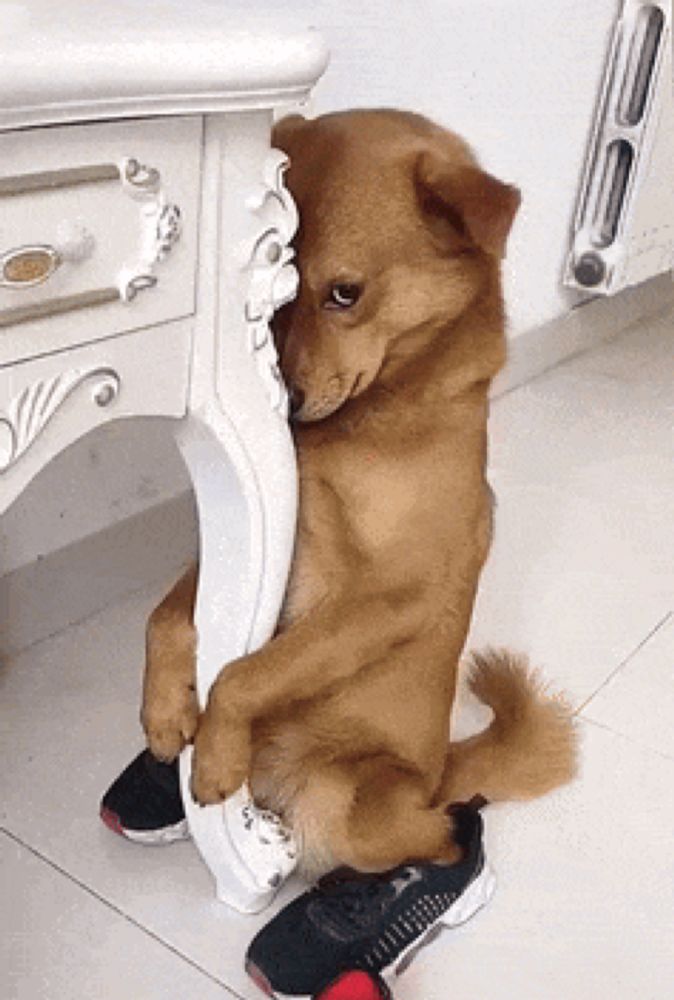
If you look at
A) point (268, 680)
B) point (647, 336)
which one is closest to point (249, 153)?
point (268, 680)

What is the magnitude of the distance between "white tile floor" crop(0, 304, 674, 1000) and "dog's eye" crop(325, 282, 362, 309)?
0.54 metres

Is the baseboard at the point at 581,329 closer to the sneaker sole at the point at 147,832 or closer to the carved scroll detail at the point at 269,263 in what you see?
the sneaker sole at the point at 147,832

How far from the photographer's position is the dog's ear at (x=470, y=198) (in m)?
0.81

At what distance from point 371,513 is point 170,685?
0.22 meters

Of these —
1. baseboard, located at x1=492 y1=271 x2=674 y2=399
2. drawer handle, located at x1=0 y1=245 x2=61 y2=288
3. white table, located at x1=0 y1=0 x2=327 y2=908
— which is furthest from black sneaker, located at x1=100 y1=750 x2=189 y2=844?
baseboard, located at x1=492 y1=271 x2=674 y2=399

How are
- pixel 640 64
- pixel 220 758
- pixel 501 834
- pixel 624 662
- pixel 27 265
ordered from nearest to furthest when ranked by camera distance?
pixel 27 265
pixel 220 758
pixel 501 834
pixel 624 662
pixel 640 64

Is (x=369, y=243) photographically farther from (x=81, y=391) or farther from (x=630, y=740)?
(x=630, y=740)

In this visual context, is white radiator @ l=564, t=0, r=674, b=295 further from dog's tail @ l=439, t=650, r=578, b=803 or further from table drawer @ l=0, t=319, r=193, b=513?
table drawer @ l=0, t=319, r=193, b=513

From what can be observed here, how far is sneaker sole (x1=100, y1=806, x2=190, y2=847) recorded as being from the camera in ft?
3.54

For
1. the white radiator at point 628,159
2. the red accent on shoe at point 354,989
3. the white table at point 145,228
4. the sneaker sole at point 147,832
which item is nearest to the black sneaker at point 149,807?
the sneaker sole at point 147,832

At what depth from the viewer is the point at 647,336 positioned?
8.52 ft

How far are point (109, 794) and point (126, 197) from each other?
63 centimetres

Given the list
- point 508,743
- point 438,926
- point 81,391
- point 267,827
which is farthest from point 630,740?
point 81,391

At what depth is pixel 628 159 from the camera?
6.93ft
